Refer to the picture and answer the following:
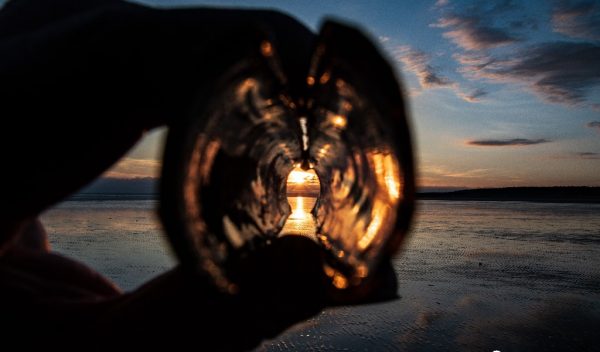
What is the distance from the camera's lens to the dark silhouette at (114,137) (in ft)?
3.30

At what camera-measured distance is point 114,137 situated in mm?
1137

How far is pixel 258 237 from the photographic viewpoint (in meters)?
1.65

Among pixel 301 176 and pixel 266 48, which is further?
pixel 301 176

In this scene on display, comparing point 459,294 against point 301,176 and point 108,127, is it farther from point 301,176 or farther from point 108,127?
point 108,127

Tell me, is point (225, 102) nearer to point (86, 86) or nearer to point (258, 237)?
point (86, 86)

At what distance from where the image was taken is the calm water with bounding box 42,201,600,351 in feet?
16.3

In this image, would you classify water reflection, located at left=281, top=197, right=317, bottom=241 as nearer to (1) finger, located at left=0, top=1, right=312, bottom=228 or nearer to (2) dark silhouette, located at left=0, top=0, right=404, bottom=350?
(2) dark silhouette, located at left=0, top=0, right=404, bottom=350

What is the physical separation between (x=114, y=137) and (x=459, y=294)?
6814 mm

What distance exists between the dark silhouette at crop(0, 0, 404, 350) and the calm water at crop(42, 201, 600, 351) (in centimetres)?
57

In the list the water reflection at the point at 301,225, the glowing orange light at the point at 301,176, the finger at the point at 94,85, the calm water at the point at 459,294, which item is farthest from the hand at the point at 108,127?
the glowing orange light at the point at 301,176

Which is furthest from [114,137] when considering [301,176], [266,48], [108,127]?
[301,176]

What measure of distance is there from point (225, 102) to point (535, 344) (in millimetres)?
5188

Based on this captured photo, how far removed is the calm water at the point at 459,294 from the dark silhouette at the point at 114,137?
22.4 inches

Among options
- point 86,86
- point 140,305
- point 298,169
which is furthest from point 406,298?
point 86,86
